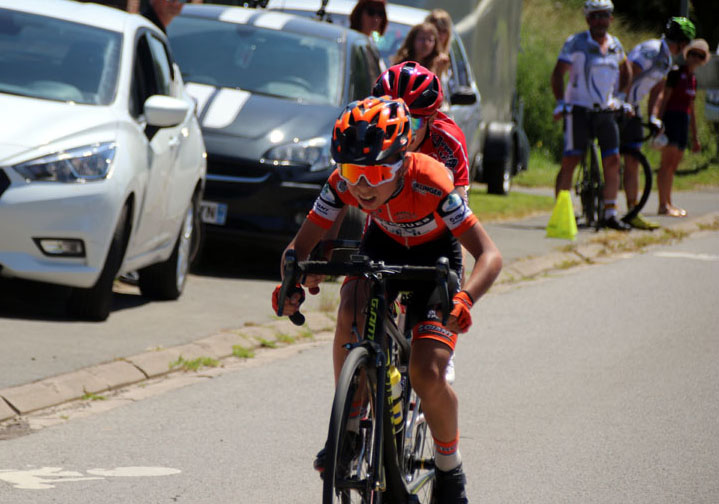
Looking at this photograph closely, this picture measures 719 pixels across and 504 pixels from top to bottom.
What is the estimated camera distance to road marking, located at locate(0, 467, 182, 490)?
5492 mm

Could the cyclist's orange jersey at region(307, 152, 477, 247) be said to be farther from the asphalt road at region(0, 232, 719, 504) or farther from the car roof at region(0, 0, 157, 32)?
the car roof at region(0, 0, 157, 32)

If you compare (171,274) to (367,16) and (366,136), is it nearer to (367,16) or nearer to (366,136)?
(367,16)

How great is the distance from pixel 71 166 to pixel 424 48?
3884 mm

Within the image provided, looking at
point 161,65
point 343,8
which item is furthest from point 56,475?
point 343,8

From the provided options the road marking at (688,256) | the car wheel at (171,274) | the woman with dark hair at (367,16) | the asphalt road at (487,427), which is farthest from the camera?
the road marking at (688,256)

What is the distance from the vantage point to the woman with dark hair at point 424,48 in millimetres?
11086

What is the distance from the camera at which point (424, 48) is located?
11102 mm

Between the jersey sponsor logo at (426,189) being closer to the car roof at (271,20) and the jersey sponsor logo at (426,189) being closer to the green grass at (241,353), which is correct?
the green grass at (241,353)

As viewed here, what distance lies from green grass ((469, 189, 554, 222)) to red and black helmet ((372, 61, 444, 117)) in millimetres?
10463

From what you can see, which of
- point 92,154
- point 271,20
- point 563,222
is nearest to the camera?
point 92,154

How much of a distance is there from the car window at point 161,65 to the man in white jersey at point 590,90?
5907mm

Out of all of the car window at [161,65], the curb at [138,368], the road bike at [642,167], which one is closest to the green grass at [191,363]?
the curb at [138,368]

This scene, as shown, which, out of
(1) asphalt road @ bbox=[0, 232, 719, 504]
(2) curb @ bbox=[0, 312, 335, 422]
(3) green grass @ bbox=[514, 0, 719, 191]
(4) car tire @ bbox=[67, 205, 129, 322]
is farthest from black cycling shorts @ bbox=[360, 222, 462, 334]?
(3) green grass @ bbox=[514, 0, 719, 191]

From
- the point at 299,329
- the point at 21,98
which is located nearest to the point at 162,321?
the point at 299,329
